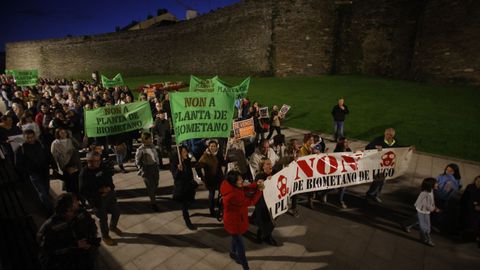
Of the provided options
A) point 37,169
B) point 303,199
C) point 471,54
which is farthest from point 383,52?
point 37,169

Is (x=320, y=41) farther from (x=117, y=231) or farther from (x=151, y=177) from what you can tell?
(x=117, y=231)

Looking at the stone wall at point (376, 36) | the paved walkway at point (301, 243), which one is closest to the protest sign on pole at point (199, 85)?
the paved walkway at point (301, 243)

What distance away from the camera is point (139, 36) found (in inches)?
1715

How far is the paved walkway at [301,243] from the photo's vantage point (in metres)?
4.81

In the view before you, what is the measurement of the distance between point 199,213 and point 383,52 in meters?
24.6

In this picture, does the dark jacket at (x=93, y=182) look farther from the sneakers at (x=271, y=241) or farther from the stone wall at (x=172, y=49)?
the stone wall at (x=172, y=49)

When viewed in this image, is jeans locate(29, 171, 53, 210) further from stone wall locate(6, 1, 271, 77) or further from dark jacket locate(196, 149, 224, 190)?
stone wall locate(6, 1, 271, 77)

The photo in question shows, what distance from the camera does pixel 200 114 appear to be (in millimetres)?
6020

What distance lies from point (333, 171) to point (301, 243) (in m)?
1.69

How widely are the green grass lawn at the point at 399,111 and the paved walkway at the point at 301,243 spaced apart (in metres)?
5.15

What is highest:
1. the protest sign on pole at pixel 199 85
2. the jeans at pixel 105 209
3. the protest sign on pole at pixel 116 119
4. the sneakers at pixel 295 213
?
the protest sign on pole at pixel 199 85

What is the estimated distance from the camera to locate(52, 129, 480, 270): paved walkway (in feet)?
15.8

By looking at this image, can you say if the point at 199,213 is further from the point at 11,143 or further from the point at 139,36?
the point at 139,36

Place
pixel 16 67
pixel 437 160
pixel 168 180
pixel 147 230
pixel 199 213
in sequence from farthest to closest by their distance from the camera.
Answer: pixel 16 67, pixel 437 160, pixel 168 180, pixel 199 213, pixel 147 230
